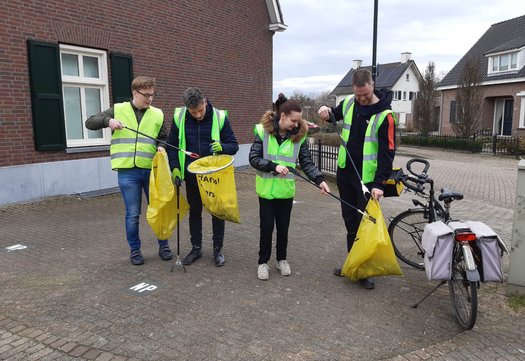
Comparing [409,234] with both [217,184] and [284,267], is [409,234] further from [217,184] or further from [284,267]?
[217,184]

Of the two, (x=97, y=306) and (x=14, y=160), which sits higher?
(x=14, y=160)

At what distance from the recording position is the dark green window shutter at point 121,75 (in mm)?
8883

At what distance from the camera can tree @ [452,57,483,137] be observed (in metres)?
22.2

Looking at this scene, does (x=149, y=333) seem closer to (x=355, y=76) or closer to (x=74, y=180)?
(x=355, y=76)

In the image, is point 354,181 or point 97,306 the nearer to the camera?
point 97,306

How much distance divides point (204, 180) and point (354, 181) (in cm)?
143

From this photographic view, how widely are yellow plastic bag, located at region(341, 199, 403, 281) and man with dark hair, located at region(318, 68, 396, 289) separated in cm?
20

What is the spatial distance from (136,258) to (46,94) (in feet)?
15.2

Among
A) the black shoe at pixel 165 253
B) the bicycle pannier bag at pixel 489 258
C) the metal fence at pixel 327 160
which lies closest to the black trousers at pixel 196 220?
the black shoe at pixel 165 253

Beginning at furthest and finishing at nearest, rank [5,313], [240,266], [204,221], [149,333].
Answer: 1. [204,221]
2. [240,266]
3. [5,313]
4. [149,333]

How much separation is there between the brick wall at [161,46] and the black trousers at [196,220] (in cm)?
461

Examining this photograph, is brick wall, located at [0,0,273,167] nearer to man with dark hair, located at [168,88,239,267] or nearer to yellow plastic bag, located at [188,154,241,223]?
man with dark hair, located at [168,88,239,267]

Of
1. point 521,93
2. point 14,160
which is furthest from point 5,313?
point 521,93

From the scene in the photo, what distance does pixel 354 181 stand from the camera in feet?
13.5
